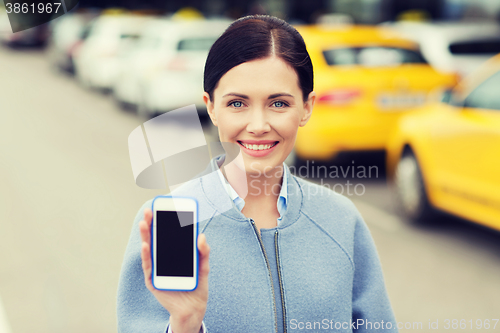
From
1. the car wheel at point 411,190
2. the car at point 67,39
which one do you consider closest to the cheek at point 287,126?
the car wheel at point 411,190

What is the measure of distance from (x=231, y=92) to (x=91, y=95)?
16.0 m

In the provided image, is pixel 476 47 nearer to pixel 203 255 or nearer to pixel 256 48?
pixel 256 48

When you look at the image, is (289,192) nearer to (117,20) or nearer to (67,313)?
(67,313)

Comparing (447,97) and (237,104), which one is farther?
(447,97)

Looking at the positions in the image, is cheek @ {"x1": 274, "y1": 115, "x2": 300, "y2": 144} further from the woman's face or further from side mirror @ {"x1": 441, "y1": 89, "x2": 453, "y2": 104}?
side mirror @ {"x1": 441, "y1": 89, "x2": 453, "y2": 104}

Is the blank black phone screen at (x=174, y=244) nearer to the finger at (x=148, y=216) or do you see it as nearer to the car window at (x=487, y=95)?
the finger at (x=148, y=216)

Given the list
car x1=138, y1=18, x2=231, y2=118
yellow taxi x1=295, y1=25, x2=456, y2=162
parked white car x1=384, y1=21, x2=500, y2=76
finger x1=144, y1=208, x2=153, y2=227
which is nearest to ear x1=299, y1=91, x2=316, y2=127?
finger x1=144, y1=208, x2=153, y2=227

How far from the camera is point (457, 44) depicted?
29.9ft

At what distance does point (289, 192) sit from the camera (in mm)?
1788

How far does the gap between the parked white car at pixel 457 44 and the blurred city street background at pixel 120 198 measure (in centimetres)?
3

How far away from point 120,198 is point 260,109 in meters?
5.74

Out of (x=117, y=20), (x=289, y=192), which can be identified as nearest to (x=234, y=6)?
(x=117, y=20)

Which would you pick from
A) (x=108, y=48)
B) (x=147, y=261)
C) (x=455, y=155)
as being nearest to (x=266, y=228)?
(x=147, y=261)

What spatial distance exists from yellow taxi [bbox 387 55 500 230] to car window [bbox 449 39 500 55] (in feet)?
10.5
